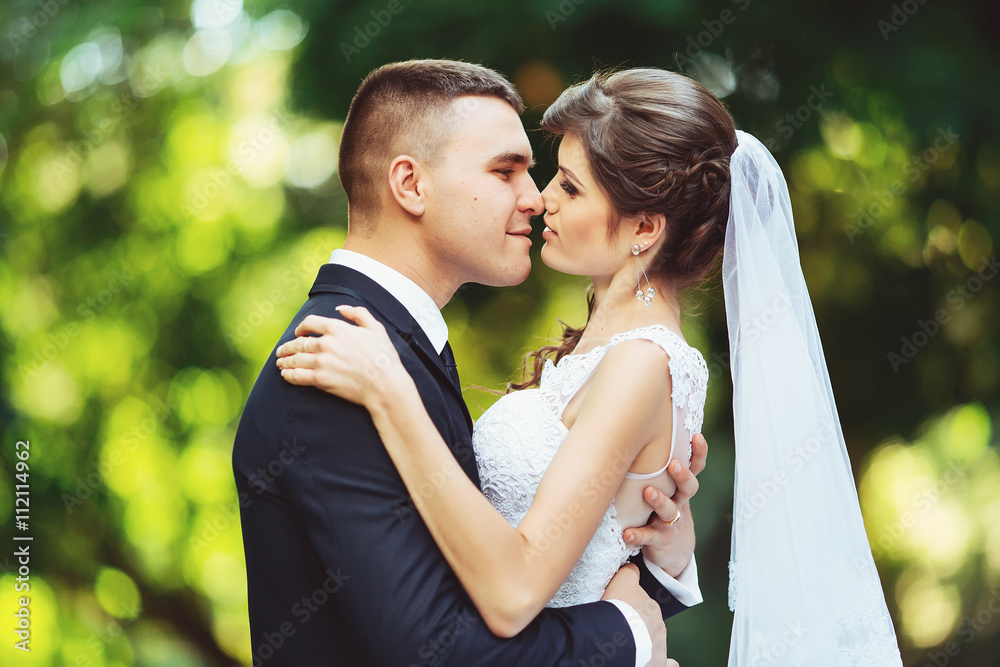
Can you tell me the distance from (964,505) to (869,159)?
242 cm

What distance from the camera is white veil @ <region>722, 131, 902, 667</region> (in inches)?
99.1

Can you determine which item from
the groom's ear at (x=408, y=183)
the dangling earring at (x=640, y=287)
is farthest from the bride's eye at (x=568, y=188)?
the groom's ear at (x=408, y=183)

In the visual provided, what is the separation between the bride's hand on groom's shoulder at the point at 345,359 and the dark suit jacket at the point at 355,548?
0.06m

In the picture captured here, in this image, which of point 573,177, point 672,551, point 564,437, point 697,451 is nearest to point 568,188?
point 573,177

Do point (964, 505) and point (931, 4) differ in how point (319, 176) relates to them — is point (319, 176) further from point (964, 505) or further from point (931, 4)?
point (964, 505)

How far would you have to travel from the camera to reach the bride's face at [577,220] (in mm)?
2820

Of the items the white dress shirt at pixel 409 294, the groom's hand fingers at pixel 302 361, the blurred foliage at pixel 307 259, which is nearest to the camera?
the groom's hand fingers at pixel 302 361

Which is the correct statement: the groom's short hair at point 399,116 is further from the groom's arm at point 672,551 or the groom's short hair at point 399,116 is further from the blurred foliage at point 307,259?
the blurred foliage at point 307,259

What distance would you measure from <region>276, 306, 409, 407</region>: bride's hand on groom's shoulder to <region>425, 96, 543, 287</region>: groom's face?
636mm

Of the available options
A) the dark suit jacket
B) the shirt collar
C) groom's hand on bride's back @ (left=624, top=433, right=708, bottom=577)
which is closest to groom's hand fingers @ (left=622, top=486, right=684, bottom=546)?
groom's hand on bride's back @ (left=624, top=433, right=708, bottom=577)

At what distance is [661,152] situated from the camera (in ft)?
8.89

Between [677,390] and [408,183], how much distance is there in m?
1.10

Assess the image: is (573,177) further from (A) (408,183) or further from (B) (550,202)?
(A) (408,183)

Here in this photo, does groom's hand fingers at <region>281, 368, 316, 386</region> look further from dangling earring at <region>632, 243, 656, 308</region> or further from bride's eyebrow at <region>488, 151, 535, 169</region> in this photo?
dangling earring at <region>632, 243, 656, 308</region>
